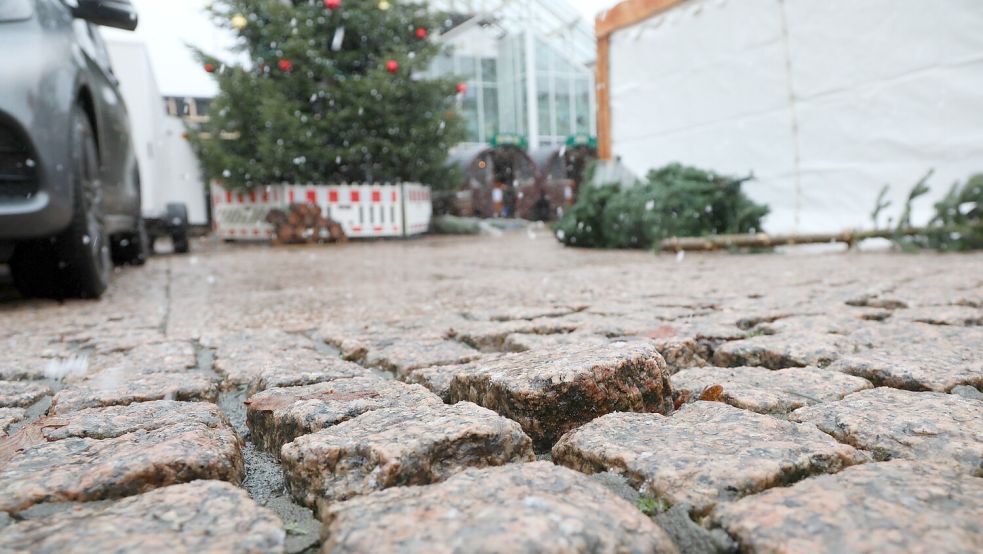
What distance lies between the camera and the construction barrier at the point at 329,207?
1090cm

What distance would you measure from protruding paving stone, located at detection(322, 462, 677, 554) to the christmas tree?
9.92m

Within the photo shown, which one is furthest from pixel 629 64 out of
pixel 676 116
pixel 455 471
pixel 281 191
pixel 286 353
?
pixel 455 471

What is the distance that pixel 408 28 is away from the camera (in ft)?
39.1

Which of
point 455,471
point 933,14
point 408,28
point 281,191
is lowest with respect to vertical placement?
point 455,471

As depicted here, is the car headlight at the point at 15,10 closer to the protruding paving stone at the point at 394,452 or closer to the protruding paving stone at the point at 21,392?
the protruding paving stone at the point at 21,392

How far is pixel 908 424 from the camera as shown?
1.10 m

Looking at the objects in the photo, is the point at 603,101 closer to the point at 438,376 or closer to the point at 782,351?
the point at 782,351

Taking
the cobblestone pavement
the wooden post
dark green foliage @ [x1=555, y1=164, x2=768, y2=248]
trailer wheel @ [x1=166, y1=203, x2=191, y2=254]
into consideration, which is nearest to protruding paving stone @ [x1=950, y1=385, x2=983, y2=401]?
the cobblestone pavement

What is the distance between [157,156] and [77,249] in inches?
428

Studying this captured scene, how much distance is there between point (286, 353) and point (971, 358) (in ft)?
5.50

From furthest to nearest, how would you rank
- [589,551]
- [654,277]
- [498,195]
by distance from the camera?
[498,195] → [654,277] → [589,551]

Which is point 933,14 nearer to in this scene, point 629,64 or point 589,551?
point 629,64

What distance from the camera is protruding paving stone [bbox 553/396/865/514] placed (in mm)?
901

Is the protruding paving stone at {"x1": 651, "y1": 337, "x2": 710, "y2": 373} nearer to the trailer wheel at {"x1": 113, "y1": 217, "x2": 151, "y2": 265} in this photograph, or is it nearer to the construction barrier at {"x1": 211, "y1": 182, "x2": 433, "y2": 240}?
the trailer wheel at {"x1": 113, "y1": 217, "x2": 151, "y2": 265}
